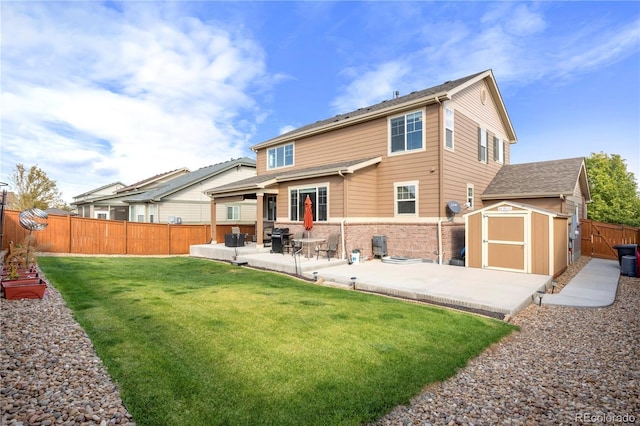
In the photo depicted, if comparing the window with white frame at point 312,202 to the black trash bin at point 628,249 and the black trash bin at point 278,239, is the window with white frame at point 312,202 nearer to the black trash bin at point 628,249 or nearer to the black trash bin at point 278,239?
the black trash bin at point 278,239

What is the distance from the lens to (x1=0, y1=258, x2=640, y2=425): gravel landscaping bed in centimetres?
294

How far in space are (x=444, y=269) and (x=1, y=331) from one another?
1099 cm

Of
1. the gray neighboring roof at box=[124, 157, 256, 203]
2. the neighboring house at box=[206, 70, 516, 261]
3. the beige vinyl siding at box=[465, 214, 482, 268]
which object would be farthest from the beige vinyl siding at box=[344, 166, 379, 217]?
the gray neighboring roof at box=[124, 157, 256, 203]

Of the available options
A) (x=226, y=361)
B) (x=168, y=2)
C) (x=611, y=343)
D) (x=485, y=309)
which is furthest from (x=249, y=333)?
(x=168, y=2)

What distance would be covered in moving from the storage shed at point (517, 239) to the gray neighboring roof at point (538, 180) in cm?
303

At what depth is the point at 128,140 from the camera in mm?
21781

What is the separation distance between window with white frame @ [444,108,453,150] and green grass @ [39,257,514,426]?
812cm

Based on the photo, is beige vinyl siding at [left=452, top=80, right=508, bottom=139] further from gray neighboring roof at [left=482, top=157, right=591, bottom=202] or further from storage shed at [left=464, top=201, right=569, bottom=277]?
storage shed at [left=464, top=201, right=569, bottom=277]

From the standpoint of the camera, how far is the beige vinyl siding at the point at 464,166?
41.4ft

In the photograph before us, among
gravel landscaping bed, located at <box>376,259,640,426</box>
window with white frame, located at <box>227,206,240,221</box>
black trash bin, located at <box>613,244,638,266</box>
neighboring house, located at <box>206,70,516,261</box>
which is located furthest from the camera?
window with white frame, located at <box>227,206,240,221</box>

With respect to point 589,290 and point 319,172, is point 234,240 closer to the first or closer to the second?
point 319,172

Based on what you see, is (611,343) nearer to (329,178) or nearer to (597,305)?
(597,305)

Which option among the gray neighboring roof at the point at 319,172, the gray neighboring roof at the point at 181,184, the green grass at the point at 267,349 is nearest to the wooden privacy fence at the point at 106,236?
the gray neighboring roof at the point at 319,172

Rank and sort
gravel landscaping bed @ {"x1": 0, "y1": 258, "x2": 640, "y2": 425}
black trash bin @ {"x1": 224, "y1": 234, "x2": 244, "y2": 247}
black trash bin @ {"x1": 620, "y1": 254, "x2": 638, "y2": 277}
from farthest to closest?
black trash bin @ {"x1": 224, "y1": 234, "x2": 244, "y2": 247}
black trash bin @ {"x1": 620, "y1": 254, "x2": 638, "y2": 277}
gravel landscaping bed @ {"x1": 0, "y1": 258, "x2": 640, "y2": 425}
